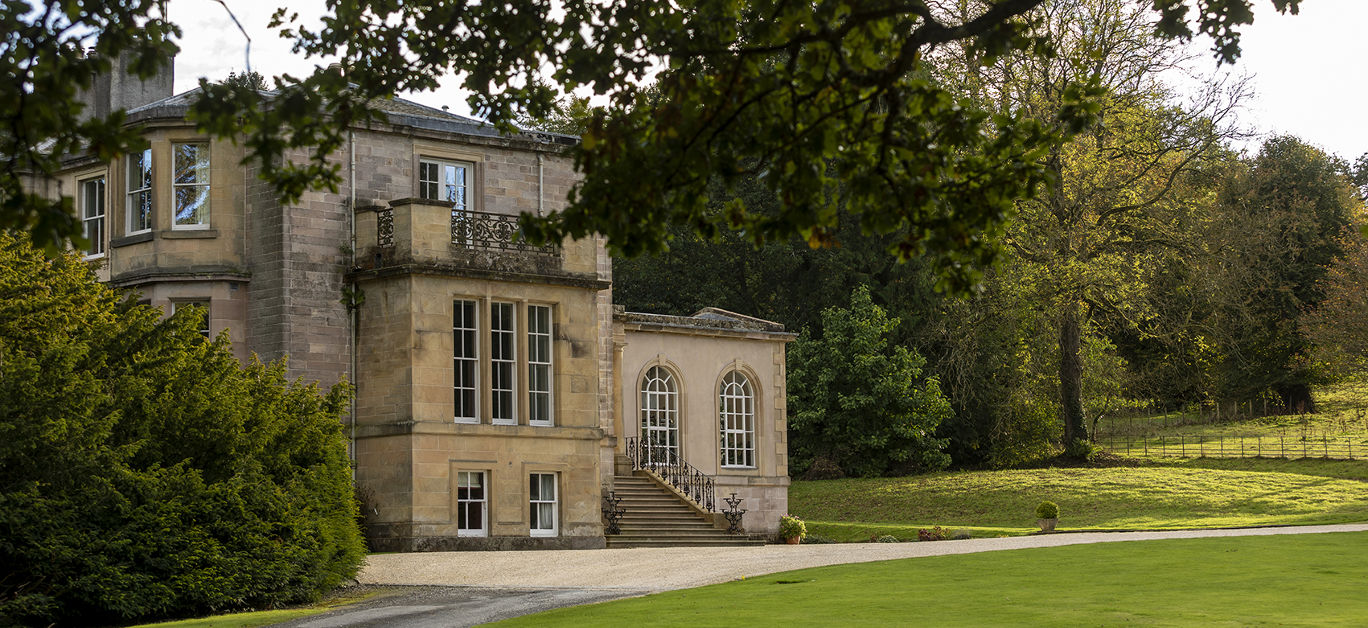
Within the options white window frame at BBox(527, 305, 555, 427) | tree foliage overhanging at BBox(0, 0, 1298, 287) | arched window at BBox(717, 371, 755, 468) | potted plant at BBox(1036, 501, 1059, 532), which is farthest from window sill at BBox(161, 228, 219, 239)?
tree foliage overhanging at BBox(0, 0, 1298, 287)

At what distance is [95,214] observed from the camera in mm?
27812

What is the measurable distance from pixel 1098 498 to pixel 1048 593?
941 inches

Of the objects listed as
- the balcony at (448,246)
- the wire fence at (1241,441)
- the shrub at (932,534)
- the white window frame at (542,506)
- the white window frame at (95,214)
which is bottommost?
the shrub at (932,534)

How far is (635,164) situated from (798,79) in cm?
107

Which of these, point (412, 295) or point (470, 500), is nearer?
point (412, 295)

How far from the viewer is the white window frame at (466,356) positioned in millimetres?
26266

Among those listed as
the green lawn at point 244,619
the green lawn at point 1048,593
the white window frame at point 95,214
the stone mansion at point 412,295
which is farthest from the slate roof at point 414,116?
the green lawn at point 1048,593

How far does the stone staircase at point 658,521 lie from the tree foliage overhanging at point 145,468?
9651 mm

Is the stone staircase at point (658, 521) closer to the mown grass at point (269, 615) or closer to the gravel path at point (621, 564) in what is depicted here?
the gravel path at point (621, 564)

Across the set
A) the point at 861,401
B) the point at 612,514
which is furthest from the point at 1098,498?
the point at 612,514

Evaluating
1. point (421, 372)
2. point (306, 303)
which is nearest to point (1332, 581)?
point (421, 372)

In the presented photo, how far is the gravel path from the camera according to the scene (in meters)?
18.5

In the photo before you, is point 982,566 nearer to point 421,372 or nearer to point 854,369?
point 421,372

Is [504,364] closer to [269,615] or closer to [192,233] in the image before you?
[192,233]
